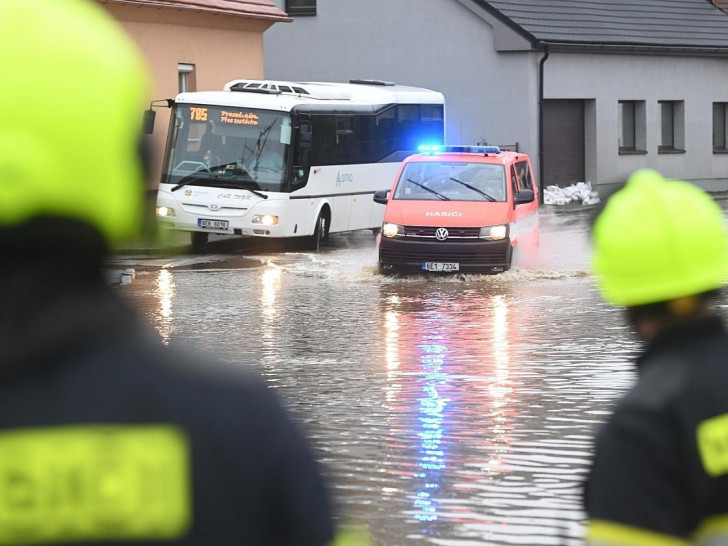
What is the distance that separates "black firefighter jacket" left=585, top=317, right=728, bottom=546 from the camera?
2.44m

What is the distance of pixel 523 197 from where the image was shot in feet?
68.7

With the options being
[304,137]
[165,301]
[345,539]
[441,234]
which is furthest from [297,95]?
[345,539]

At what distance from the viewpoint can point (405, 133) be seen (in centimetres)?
3228

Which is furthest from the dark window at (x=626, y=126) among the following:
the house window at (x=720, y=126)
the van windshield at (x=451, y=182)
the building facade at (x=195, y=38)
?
the van windshield at (x=451, y=182)

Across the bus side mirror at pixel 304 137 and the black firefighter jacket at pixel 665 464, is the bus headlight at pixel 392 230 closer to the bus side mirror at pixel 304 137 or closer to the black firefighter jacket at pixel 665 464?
the bus side mirror at pixel 304 137

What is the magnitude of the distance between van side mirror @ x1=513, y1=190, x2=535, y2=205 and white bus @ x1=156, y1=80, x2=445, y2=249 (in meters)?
6.17

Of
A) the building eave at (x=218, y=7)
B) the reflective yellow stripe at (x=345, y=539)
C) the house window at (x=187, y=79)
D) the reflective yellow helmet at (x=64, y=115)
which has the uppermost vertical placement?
the building eave at (x=218, y=7)

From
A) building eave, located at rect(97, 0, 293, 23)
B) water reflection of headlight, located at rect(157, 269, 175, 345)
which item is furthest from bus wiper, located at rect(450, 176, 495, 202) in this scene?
building eave, located at rect(97, 0, 293, 23)

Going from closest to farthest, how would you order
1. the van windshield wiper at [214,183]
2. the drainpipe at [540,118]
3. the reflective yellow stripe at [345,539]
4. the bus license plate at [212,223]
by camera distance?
the reflective yellow stripe at [345,539], the bus license plate at [212,223], the van windshield wiper at [214,183], the drainpipe at [540,118]

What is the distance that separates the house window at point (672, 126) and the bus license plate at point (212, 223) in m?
22.1

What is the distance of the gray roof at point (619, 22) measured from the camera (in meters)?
39.5

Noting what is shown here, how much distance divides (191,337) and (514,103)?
2582 cm

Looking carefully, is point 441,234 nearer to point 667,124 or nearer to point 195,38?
point 195,38

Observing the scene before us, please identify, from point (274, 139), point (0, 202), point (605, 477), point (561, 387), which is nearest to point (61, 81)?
point (0, 202)
